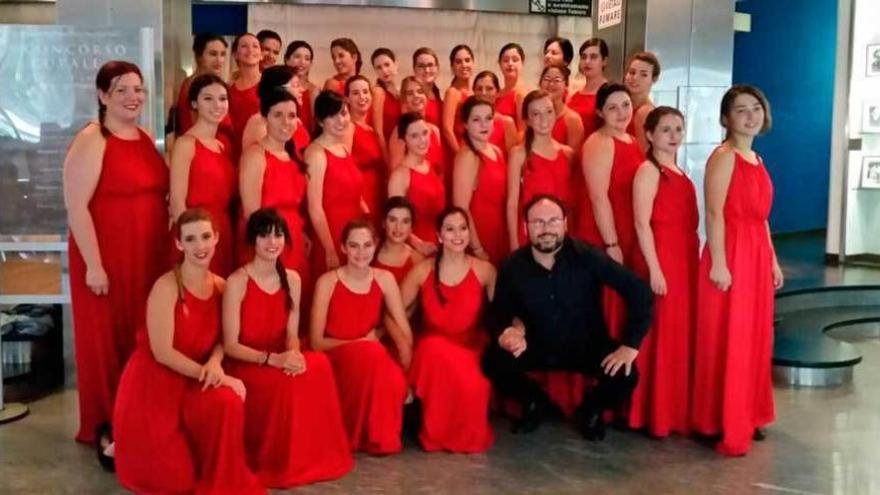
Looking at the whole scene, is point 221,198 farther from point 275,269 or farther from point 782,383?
point 782,383

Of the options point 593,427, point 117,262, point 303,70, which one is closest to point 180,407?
point 117,262

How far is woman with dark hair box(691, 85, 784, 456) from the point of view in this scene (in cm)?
405

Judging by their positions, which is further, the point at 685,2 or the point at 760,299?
the point at 685,2

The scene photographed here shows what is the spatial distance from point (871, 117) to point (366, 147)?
5404 millimetres

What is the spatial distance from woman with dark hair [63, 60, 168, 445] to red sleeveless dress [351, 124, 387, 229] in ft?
3.82

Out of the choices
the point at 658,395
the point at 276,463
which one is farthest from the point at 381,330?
the point at 658,395

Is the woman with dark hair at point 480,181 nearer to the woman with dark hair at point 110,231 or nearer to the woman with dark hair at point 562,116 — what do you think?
the woman with dark hair at point 562,116

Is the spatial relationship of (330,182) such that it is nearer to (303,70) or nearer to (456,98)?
(303,70)

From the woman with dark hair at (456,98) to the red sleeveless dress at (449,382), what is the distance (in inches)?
54.3

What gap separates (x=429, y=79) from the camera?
5.51 meters

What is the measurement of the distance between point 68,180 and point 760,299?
2847 mm

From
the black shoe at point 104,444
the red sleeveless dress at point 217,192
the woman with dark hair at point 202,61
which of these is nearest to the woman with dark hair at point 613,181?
the red sleeveless dress at point 217,192

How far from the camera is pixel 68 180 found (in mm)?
3865

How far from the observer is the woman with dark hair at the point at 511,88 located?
5.64m
